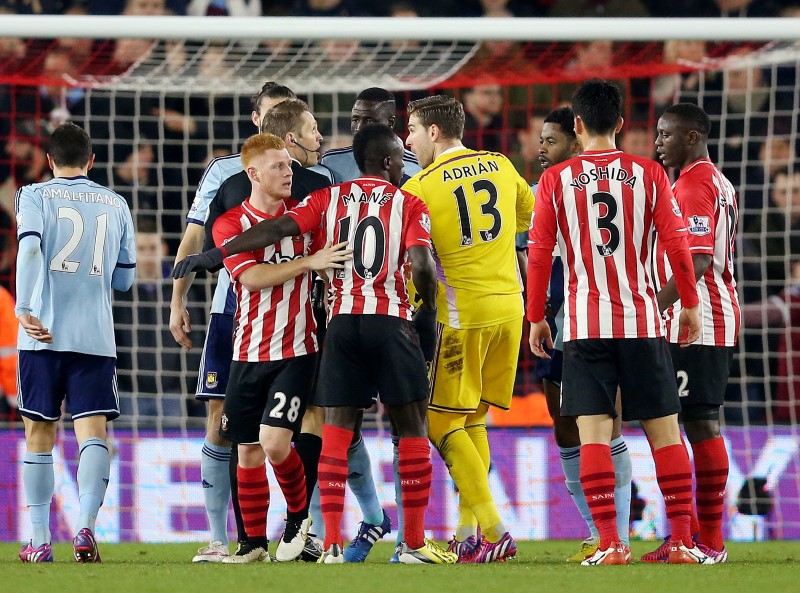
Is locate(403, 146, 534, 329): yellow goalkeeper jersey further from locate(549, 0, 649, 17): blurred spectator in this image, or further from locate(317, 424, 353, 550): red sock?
locate(549, 0, 649, 17): blurred spectator

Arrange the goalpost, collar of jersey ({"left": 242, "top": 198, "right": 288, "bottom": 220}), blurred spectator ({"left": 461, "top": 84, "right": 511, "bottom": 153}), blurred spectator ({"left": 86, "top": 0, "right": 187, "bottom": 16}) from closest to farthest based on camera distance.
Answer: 1. collar of jersey ({"left": 242, "top": 198, "right": 288, "bottom": 220})
2. the goalpost
3. blurred spectator ({"left": 461, "top": 84, "right": 511, "bottom": 153})
4. blurred spectator ({"left": 86, "top": 0, "right": 187, "bottom": 16})

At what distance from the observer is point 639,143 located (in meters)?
9.44

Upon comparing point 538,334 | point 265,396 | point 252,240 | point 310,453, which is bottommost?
point 310,453

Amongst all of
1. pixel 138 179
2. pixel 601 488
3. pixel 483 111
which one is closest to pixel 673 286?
pixel 601 488

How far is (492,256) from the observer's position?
233 inches

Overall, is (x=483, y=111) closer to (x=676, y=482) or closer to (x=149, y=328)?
(x=149, y=328)

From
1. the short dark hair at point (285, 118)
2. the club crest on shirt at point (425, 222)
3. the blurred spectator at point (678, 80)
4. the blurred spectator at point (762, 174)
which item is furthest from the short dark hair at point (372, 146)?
the blurred spectator at point (678, 80)

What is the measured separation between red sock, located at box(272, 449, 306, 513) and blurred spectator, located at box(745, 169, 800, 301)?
4577mm

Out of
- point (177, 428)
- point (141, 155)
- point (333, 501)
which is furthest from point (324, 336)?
point (141, 155)

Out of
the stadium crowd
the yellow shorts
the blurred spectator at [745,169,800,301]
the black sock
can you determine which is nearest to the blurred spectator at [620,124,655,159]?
the stadium crowd

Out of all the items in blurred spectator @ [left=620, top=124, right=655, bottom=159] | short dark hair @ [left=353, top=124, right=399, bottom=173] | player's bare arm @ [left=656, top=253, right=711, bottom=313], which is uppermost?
blurred spectator @ [left=620, top=124, right=655, bottom=159]

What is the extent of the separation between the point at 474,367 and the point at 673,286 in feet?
3.18

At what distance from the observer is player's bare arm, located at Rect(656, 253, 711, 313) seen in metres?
5.43

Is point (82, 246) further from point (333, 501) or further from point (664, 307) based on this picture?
point (664, 307)
